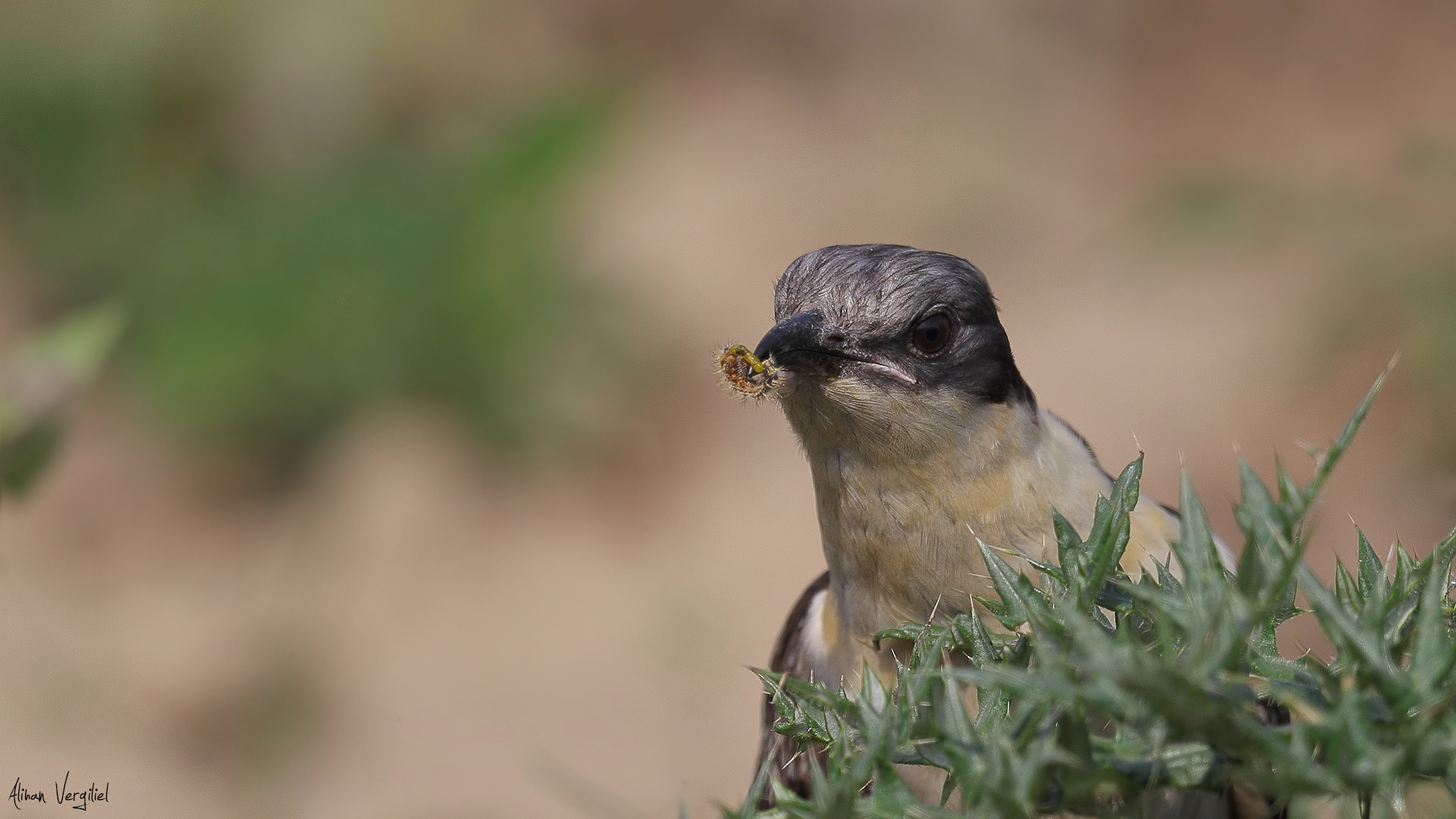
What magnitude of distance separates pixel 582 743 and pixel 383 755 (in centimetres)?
88

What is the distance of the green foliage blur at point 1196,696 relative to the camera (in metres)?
1.00

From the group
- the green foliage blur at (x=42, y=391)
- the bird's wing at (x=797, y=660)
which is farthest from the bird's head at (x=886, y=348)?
the green foliage blur at (x=42, y=391)

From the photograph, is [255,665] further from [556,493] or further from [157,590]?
[556,493]

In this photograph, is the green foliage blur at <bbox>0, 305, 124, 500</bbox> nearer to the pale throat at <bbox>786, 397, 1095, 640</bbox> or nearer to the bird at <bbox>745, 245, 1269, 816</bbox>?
the bird at <bbox>745, 245, 1269, 816</bbox>

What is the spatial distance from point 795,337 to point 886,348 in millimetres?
250

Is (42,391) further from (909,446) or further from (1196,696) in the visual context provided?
(1196,696)

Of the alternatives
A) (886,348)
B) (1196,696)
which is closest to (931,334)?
(886,348)

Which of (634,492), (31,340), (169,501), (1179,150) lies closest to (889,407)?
(31,340)

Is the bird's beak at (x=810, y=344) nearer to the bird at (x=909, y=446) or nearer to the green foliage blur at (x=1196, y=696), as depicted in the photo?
the bird at (x=909, y=446)

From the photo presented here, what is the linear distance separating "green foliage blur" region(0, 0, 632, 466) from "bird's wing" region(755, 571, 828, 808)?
3381 mm

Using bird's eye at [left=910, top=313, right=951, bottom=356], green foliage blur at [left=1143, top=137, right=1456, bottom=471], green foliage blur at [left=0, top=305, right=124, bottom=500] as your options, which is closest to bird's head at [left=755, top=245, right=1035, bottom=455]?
bird's eye at [left=910, top=313, right=951, bottom=356]

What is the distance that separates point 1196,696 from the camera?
981mm

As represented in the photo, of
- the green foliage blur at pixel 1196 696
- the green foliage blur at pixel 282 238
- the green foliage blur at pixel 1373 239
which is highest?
the green foliage blur at pixel 282 238

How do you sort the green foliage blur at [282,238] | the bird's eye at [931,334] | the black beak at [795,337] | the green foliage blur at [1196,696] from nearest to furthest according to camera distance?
the green foliage blur at [1196,696] < the black beak at [795,337] < the bird's eye at [931,334] < the green foliage blur at [282,238]
